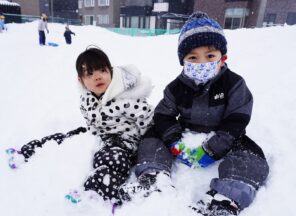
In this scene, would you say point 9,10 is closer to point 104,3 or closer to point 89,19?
point 104,3

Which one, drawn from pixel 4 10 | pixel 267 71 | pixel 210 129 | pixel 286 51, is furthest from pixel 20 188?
pixel 4 10

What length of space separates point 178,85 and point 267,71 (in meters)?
2.39

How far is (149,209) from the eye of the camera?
1.41 m

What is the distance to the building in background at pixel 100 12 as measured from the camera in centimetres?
2952

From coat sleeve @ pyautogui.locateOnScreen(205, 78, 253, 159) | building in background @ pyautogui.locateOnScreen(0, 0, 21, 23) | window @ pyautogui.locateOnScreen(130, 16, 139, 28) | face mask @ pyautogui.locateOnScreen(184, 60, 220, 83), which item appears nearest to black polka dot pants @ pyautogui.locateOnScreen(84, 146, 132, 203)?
coat sleeve @ pyautogui.locateOnScreen(205, 78, 253, 159)

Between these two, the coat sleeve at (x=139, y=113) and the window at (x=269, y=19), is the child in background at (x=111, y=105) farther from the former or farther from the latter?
the window at (x=269, y=19)

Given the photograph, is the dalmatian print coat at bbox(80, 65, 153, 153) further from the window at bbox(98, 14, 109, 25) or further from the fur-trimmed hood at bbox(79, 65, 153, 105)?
the window at bbox(98, 14, 109, 25)

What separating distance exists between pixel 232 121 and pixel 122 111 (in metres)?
0.85

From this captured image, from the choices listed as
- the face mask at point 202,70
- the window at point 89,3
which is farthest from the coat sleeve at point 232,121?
the window at point 89,3

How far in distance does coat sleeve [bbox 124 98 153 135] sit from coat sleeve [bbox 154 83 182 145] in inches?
2.8

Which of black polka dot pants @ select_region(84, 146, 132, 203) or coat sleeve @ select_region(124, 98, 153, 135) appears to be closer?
black polka dot pants @ select_region(84, 146, 132, 203)

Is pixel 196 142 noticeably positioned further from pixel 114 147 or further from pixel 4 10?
pixel 4 10

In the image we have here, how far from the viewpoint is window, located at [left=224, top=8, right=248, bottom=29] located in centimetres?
1923

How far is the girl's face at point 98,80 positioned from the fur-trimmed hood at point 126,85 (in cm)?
6
